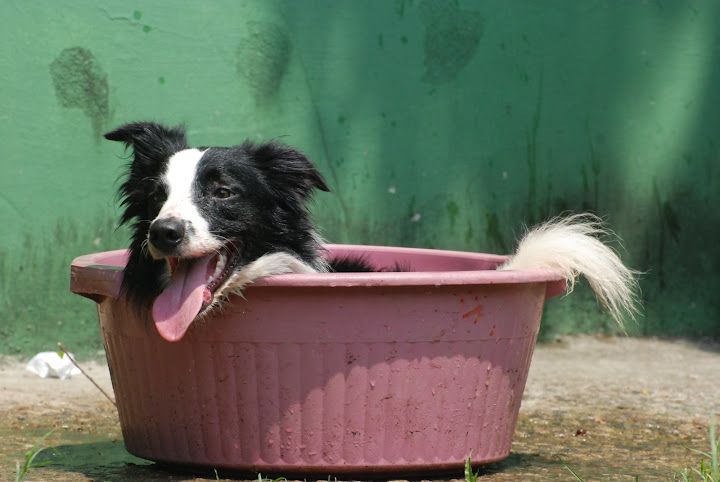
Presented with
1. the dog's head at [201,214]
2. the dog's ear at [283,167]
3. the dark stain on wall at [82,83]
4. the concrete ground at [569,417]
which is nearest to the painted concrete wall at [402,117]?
the dark stain on wall at [82,83]

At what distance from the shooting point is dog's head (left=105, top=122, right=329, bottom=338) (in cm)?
270

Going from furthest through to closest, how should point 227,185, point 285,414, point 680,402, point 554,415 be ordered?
point 680,402
point 554,415
point 227,185
point 285,414

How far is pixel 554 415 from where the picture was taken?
13.0 feet

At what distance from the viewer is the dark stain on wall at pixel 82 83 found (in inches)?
185

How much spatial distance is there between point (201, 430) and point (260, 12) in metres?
2.70

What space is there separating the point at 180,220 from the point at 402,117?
2561 mm

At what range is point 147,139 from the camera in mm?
3139

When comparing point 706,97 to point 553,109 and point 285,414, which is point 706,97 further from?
point 285,414

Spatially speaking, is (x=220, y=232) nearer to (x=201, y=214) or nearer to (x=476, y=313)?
(x=201, y=214)

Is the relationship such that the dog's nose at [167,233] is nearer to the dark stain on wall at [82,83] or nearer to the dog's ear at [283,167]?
the dog's ear at [283,167]

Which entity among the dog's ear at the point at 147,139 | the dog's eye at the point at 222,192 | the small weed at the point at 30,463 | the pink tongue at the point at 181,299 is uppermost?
the dog's ear at the point at 147,139

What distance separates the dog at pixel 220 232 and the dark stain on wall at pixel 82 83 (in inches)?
65.6

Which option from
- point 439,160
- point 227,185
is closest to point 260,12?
point 439,160

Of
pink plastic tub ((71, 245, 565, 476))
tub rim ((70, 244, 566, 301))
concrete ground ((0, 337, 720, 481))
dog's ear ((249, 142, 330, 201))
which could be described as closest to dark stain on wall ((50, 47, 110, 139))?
concrete ground ((0, 337, 720, 481))
